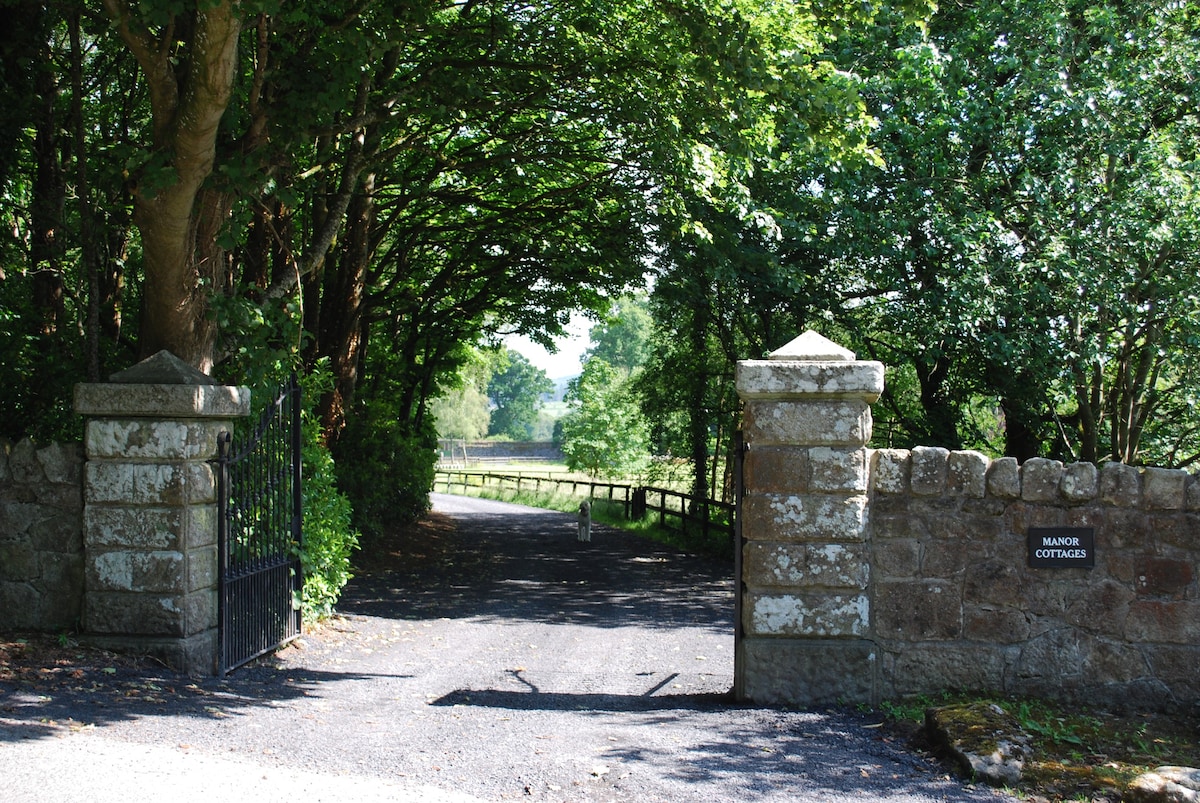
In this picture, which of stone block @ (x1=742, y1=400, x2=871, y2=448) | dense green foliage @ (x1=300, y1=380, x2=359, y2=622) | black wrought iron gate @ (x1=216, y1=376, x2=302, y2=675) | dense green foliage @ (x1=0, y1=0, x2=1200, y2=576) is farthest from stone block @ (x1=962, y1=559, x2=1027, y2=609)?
dense green foliage @ (x1=300, y1=380, x2=359, y2=622)

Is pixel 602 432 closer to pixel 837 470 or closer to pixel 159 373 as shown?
pixel 159 373

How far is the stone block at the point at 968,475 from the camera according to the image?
6.02m

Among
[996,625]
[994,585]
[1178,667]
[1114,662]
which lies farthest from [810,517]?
[1178,667]

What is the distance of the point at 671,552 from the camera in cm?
1827

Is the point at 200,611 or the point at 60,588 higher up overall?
the point at 60,588

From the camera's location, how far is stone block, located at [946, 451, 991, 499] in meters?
6.02

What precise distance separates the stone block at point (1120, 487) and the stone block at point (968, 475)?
0.69m

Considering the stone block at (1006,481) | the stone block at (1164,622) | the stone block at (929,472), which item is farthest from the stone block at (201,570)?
the stone block at (1164,622)

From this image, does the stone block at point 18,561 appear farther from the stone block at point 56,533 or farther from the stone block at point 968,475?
the stone block at point 968,475

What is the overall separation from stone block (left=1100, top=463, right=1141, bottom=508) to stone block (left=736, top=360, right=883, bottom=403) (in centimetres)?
146

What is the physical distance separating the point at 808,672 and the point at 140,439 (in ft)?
15.4

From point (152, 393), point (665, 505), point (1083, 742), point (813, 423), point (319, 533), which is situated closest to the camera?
point (1083, 742)

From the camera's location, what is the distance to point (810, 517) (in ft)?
20.1

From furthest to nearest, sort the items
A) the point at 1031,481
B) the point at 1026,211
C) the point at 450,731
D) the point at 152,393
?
1. the point at 1026,211
2. the point at 152,393
3. the point at 1031,481
4. the point at 450,731
